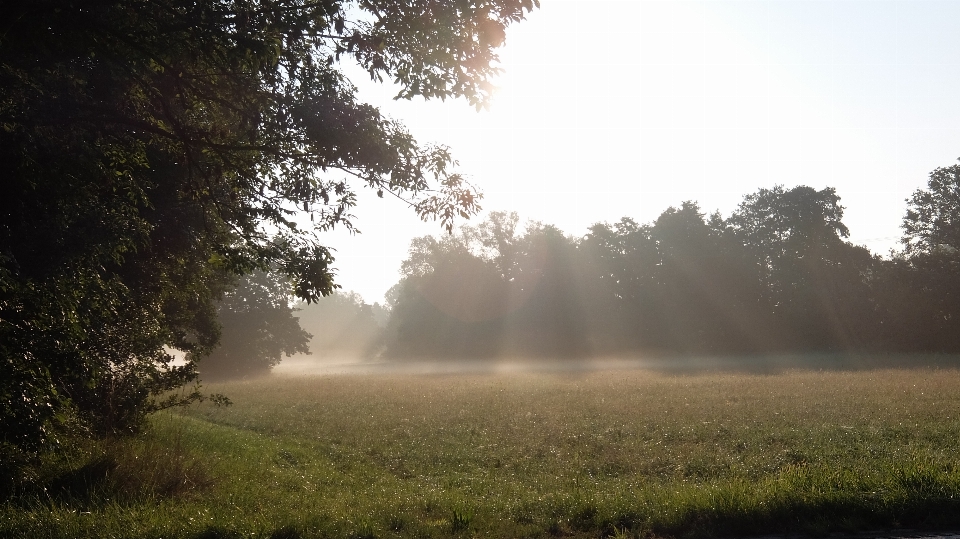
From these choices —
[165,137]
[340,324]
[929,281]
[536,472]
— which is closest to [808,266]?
[929,281]

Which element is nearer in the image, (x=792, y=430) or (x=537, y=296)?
(x=792, y=430)

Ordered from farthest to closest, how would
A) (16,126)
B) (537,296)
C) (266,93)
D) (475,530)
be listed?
(537,296), (266,93), (16,126), (475,530)

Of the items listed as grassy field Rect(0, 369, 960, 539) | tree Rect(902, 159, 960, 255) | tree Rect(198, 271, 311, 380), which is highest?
tree Rect(902, 159, 960, 255)

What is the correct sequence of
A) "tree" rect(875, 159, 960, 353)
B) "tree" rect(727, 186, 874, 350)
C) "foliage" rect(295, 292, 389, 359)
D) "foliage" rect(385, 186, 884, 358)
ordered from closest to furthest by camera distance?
1. "tree" rect(875, 159, 960, 353)
2. "tree" rect(727, 186, 874, 350)
3. "foliage" rect(385, 186, 884, 358)
4. "foliage" rect(295, 292, 389, 359)

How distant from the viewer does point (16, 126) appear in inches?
283

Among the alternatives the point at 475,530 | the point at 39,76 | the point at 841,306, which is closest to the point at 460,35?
the point at 39,76

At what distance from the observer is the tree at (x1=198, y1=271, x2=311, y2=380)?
5269 cm

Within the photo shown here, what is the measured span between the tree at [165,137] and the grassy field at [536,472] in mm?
1611

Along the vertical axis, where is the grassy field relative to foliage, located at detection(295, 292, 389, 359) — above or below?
below

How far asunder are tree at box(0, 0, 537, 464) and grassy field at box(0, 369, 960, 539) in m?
1.61

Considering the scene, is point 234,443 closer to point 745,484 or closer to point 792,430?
point 745,484

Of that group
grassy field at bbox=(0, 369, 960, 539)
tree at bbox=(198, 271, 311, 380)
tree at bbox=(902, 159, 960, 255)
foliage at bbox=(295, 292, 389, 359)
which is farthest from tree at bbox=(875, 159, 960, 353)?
foliage at bbox=(295, 292, 389, 359)

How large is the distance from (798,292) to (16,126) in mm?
60543

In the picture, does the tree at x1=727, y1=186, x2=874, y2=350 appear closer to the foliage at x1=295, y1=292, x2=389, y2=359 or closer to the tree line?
the tree line
